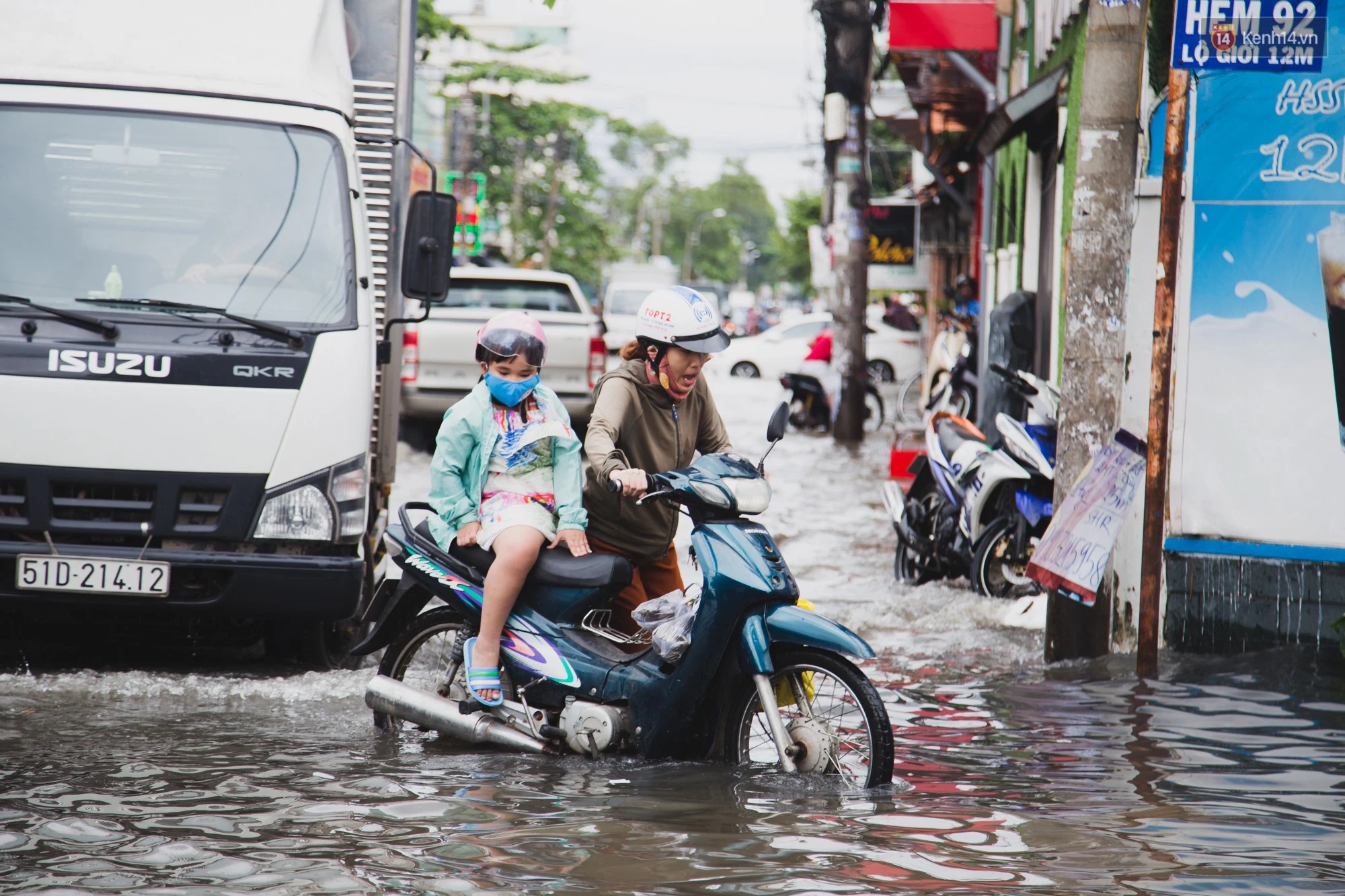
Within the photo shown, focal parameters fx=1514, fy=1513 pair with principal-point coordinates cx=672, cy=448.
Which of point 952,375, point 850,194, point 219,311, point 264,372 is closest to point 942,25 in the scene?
point 952,375

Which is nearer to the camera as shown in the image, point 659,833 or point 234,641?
point 659,833

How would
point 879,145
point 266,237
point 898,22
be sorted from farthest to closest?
point 879,145
point 898,22
point 266,237

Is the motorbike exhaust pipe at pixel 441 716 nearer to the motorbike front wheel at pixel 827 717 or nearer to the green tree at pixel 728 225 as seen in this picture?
the motorbike front wheel at pixel 827 717

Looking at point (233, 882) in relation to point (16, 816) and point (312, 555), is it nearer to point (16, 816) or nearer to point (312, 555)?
point (16, 816)

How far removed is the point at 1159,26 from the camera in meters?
7.14

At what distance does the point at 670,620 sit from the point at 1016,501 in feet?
11.9

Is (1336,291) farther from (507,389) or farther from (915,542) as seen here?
(507,389)

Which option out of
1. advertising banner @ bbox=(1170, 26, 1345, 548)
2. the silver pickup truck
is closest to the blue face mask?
advertising banner @ bbox=(1170, 26, 1345, 548)

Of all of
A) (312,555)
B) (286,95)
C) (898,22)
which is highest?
(898,22)

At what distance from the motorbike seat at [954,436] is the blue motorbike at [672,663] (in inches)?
156

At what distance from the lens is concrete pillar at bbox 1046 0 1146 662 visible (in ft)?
21.2

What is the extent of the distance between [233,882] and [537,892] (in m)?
0.76

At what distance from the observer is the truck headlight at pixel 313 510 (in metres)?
5.85

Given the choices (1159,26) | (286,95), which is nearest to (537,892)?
(286,95)
